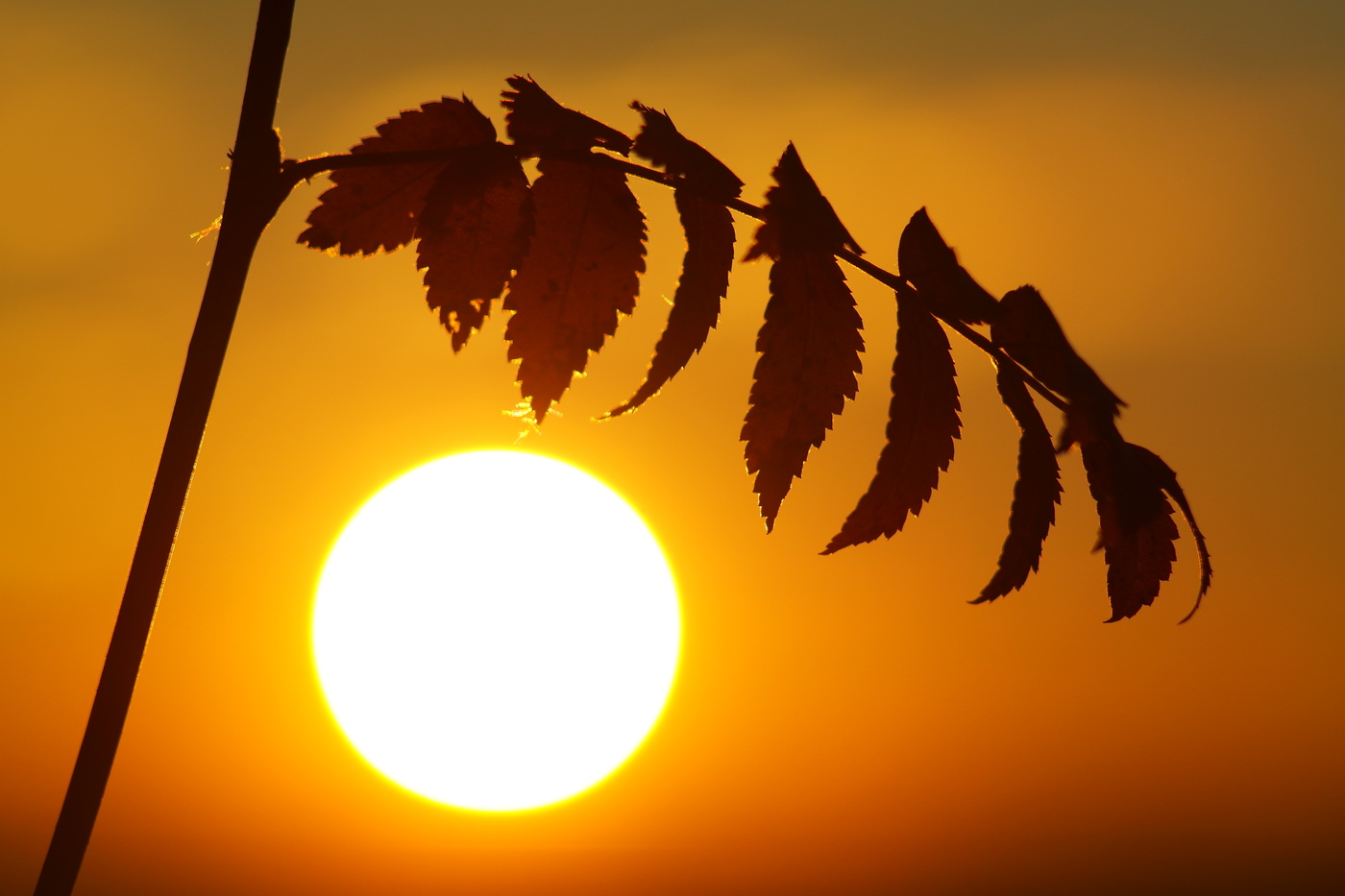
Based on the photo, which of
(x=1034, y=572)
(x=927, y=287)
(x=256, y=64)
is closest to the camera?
(x=256, y=64)

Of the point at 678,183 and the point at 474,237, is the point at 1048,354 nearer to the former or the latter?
the point at 678,183

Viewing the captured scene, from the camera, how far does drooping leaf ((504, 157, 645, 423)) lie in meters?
1.71

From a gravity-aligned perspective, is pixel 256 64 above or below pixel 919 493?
above

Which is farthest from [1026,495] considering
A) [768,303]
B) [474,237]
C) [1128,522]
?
[474,237]

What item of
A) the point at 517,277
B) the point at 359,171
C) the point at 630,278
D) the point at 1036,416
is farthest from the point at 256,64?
the point at 1036,416

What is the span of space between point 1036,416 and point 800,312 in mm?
387

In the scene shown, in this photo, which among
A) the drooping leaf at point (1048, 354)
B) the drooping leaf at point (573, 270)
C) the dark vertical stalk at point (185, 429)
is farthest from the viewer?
the drooping leaf at point (573, 270)

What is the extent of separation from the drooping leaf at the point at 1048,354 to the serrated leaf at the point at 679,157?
1.47ft

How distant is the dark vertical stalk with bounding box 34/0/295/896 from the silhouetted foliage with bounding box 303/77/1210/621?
13 centimetres

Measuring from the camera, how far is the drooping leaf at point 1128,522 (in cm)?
161

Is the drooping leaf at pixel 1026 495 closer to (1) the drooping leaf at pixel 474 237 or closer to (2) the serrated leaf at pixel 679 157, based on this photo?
(2) the serrated leaf at pixel 679 157

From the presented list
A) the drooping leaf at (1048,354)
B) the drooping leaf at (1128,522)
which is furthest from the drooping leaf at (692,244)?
the drooping leaf at (1128,522)

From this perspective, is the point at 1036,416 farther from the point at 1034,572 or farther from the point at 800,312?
the point at 800,312

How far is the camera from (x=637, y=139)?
1662 millimetres
